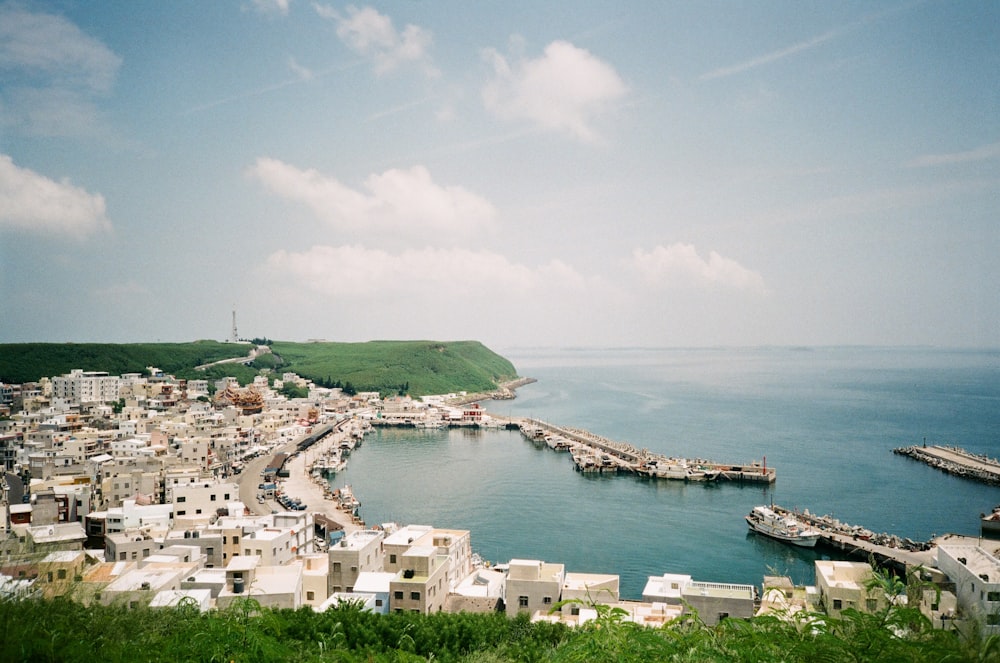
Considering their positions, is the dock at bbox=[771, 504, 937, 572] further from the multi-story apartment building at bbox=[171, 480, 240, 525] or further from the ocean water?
the multi-story apartment building at bbox=[171, 480, 240, 525]

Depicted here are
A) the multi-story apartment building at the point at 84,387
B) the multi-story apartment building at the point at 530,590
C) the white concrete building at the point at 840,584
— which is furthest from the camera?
the multi-story apartment building at the point at 84,387

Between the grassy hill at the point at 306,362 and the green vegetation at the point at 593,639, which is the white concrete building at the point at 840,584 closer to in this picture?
the green vegetation at the point at 593,639

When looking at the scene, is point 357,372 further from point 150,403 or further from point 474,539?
point 474,539

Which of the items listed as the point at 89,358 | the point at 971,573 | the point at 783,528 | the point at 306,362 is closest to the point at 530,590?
the point at 971,573

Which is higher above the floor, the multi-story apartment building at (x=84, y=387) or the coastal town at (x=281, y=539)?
the multi-story apartment building at (x=84, y=387)

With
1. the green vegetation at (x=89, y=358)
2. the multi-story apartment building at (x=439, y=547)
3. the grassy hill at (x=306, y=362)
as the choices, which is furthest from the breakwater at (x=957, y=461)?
the green vegetation at (x=89, y=358)

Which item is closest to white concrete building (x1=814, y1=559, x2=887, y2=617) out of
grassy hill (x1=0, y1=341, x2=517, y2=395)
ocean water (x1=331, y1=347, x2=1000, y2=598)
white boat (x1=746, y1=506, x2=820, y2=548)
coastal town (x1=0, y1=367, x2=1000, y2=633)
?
coastal town (x1=0, y1=367, x2=1000, y2=633)
